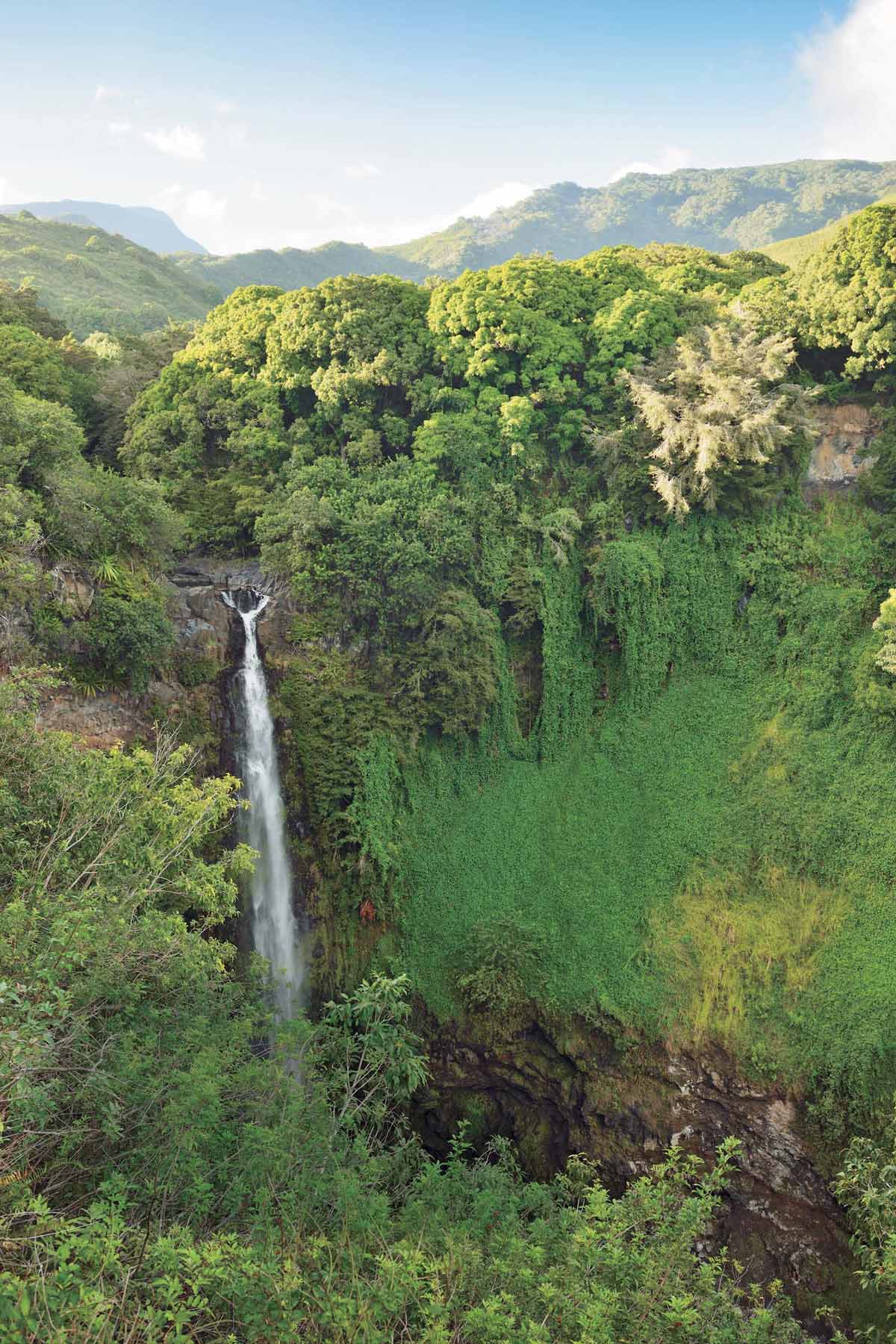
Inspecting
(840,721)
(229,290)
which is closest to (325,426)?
(840,721)

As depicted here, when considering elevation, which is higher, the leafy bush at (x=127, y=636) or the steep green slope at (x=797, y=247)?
the steep green slope at (x=797, y=247)

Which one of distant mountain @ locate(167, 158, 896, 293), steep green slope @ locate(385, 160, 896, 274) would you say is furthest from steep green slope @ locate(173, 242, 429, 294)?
steep green slope @ locate(385, 160, 896, 274)

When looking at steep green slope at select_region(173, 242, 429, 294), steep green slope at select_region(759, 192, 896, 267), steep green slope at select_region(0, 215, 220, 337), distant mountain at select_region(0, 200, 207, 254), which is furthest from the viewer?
distant mountain at select_region(0, 200, 207, 254)

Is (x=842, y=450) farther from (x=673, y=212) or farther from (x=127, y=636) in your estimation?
(x=673, y=212)

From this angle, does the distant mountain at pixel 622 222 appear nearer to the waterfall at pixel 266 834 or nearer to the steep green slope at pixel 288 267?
the steep green slope at pixel 288 267

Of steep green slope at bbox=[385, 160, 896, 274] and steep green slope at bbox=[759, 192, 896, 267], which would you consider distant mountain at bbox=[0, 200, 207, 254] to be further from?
steep green slope at bbox=[759, 192, 896, 267]

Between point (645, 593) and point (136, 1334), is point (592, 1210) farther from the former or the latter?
point (645, 593)

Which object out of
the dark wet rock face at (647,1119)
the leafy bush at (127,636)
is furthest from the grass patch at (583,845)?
the leafy bush at (127,636)

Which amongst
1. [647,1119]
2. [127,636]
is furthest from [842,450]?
[127,636]
